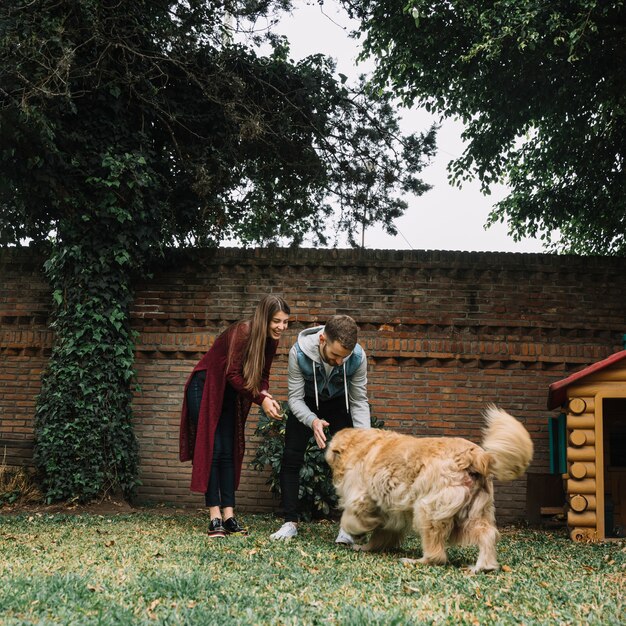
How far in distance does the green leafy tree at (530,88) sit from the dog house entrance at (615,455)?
3421 mm

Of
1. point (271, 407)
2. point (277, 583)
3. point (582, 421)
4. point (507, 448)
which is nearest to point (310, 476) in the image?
point (271, 407)

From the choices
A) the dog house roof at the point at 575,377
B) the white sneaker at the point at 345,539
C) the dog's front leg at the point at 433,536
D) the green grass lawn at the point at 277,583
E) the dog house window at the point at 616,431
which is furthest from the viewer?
the dog house window at the point at 616,431

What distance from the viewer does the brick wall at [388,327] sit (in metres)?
8.84

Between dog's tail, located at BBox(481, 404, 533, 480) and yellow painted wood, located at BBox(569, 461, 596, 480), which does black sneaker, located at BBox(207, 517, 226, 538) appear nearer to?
dog's tail, located at BBox(481, 404, 533, 480)

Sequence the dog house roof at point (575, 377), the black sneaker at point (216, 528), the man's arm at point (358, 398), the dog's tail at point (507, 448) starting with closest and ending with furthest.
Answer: the dog's tail at point (507, 448) < the black sneaker at point (216, 528) < the man's arm at point (358, 398) < the dog house roof at point (575, 377)

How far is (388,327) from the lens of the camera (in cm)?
904

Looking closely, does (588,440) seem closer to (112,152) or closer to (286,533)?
(286,533)

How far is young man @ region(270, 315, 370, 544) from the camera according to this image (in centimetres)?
575

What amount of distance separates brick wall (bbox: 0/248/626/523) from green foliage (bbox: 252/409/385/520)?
0.48 m

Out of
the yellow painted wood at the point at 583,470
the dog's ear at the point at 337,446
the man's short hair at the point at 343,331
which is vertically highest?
the man's short hair at the point at 343,331

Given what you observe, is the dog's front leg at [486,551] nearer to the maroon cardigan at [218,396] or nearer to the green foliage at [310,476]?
the maroon cardigan at [218,396]

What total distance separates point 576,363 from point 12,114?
23.3 ft

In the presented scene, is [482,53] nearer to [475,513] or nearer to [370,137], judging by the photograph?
[370,137]

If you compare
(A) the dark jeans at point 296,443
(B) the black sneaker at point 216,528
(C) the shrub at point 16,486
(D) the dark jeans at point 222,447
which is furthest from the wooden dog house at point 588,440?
(C) the shrub at point 16,486
